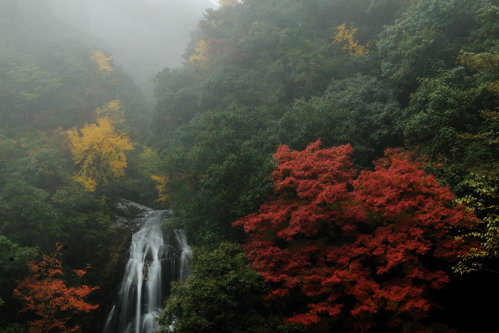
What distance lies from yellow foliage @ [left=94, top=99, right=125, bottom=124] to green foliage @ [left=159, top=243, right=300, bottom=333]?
1026 inches

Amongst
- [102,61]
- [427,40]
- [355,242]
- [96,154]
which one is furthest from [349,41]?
[102,61]

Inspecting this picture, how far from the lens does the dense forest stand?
9711mm

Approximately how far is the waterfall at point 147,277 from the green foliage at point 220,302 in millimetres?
3588

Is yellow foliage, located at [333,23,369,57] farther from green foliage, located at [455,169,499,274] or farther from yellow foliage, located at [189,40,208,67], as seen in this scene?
green foliage, located at [455,169,499,274]

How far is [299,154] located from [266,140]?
3.93 metres

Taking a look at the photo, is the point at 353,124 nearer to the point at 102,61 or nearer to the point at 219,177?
the point at 219,177

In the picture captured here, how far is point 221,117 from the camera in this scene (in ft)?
54.8

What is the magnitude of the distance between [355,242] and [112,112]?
102 feet

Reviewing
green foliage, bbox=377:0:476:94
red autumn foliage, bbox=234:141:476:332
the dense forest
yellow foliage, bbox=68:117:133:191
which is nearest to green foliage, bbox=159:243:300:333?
the dense forest

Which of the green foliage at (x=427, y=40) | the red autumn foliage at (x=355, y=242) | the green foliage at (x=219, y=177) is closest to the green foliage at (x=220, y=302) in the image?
the red autumn foliage at (x=355, y=242)

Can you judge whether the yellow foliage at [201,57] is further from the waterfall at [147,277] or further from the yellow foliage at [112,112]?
the waterfall at [147,277]

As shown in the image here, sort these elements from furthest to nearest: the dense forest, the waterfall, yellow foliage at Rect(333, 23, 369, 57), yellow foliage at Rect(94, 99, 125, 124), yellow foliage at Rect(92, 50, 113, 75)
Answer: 1. yellow foliage at Rect(92, 50, 113, 75)
2. yellow foliage at Rect(94, 99, 125, 124)
3. yellow foliage at Rect(333, 23, 369, 57)
4. the waterfall
5. the dense forest

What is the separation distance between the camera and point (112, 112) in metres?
33.0

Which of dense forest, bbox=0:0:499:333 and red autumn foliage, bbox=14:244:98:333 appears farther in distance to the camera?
red autumn foliage, bbox=14:244:98:333
